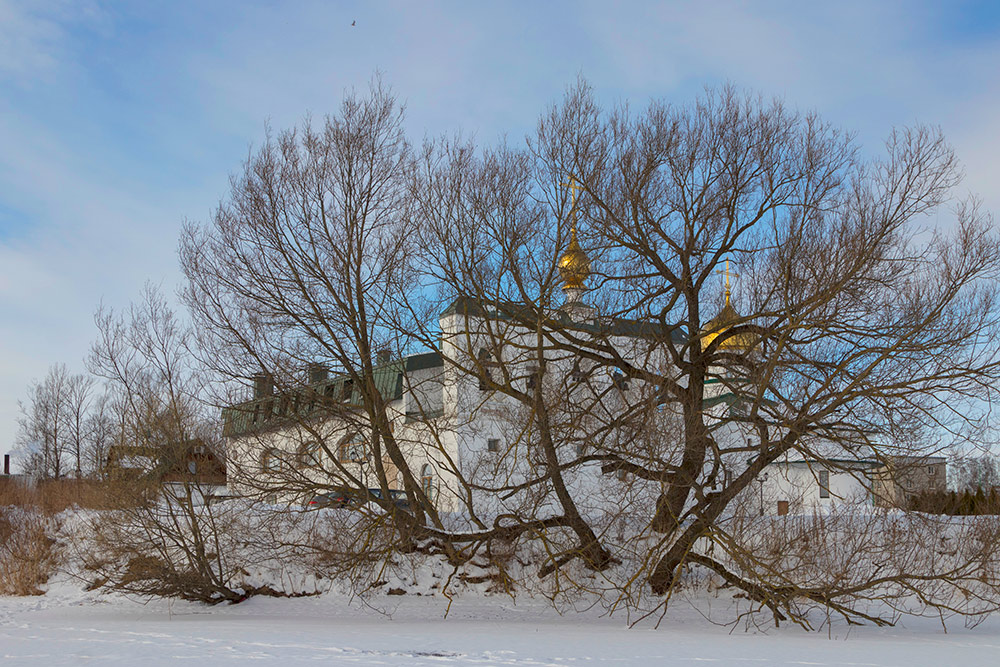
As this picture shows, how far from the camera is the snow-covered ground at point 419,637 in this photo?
1181cm

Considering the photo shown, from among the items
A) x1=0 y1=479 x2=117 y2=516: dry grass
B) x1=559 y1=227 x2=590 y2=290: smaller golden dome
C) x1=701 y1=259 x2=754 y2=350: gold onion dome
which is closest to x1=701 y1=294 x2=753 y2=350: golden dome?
x1=701 y1=259 x2=754 y2=350: gold onion dome

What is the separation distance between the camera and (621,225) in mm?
17750

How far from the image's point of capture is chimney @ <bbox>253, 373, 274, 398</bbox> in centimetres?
1923

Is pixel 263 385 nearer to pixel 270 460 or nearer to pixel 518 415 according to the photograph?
pixel 270 460

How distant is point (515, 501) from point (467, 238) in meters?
5.62

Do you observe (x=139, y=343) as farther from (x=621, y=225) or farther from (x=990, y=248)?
(x=990, y=248)

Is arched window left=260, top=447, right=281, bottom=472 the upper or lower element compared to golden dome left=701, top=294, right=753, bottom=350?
lower

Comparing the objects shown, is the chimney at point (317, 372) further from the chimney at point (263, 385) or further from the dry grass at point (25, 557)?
the dry grass at point (25, 557)

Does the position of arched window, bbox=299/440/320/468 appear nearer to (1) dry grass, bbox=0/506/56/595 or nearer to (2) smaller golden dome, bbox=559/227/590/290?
(2) smaller golden dome, bbox=559/227/590/290

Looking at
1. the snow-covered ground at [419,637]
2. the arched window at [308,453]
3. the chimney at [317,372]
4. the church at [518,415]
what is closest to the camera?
the snow-covered ground at [419,637]

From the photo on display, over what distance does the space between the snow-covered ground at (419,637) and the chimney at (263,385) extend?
4531 mm

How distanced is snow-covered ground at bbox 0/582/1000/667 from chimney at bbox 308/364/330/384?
A: 4862 mm

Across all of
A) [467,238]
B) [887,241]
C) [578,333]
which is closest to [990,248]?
[887,241]

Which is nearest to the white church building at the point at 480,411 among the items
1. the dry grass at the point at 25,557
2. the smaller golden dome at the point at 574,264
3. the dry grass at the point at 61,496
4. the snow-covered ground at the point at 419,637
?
the smaller golden dome at the point at 574,264
